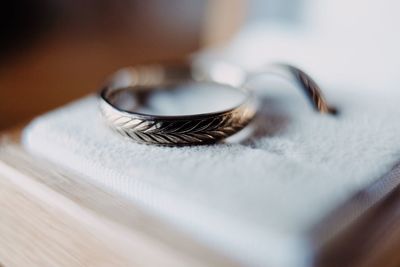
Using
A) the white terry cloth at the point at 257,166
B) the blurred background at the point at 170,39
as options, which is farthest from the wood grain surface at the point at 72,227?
the blurred background at the point at 170,39

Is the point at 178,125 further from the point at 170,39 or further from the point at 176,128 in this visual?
the point at 170,39

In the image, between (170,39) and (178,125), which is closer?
(178,125)

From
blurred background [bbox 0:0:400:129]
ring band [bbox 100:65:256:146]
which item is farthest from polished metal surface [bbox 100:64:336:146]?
blurred background [bbox 0:0:400:129]

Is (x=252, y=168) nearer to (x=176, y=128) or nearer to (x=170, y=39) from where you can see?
(x=176, y=128)

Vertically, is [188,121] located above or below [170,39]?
above

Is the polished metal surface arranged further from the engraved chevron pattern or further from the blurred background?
the blurred background

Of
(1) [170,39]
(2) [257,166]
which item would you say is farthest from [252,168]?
(1) [170,39]

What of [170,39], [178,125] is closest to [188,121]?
[178,125]
